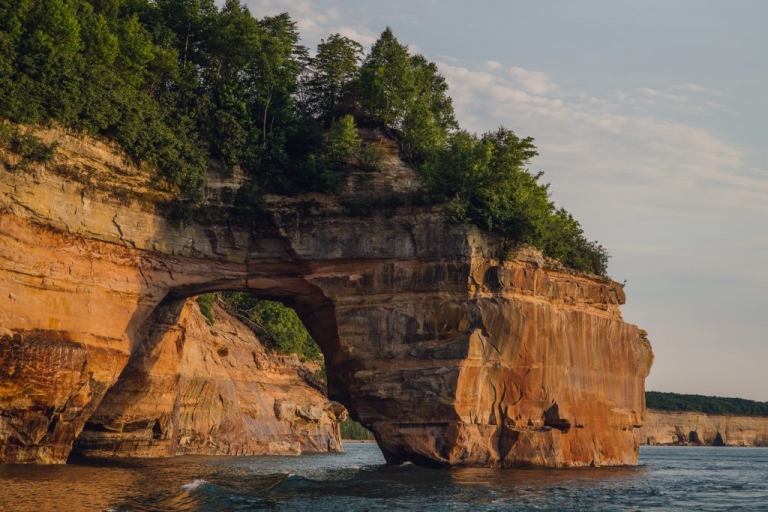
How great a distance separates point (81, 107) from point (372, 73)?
10973mm

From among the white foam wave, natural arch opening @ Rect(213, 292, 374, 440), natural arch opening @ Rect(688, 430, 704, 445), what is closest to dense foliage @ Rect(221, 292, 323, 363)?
natural arch opening @ Rect(213, 292, 374, 440)

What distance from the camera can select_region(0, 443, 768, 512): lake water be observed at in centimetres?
2130

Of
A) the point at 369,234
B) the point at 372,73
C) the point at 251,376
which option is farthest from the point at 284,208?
the point at 251,376

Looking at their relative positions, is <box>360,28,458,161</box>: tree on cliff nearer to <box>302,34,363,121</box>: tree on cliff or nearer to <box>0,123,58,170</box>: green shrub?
<box>302,34,363,121</box>: tree on cliff

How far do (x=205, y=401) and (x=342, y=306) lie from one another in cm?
1705

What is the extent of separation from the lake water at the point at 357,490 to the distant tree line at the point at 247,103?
862 centimetres

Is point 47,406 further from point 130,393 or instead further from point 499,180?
point 499,180

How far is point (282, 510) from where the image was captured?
68.5 ft

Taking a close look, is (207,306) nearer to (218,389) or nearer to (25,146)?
(218,389)

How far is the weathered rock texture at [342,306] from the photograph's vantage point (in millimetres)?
27797

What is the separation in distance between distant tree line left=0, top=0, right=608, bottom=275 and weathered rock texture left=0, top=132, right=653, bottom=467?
1.05m

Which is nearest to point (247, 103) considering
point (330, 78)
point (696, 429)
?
point (330, 78)

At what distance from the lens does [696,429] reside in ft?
423

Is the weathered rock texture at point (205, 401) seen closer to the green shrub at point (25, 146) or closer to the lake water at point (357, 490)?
the lake water at point (357, 490)
